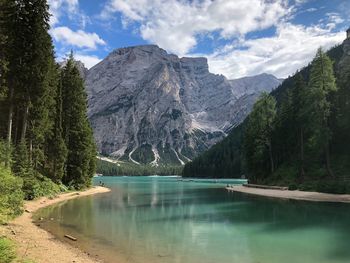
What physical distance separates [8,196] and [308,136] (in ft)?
208

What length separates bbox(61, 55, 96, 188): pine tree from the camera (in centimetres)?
6275

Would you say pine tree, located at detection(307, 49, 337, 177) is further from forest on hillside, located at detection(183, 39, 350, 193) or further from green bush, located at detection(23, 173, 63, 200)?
green bush, located at detection(23, 173, 63, 200)

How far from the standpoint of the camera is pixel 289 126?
80062 mm

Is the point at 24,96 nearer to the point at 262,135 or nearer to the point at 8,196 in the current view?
the point at 8,196

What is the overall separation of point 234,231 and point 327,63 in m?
44.1

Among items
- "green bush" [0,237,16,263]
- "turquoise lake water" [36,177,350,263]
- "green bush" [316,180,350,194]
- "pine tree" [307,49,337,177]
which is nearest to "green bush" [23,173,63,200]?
"turquoise lake water" [36,177,350,263]

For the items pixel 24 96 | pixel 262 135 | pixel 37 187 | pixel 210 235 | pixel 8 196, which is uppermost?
pixel 24 96

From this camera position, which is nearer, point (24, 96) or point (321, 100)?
point (24, 96)

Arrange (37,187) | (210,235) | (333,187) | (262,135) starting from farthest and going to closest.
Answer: (262,135)
(333,187)
(37,187)
(210,235)

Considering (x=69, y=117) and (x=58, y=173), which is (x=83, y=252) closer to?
(x=58, y=173)

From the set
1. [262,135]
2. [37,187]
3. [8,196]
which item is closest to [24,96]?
[37,187]

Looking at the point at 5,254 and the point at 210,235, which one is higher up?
Result: the point at 5,254

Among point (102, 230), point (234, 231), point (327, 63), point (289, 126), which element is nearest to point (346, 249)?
point (234, 231)

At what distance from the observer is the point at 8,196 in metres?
23.0
